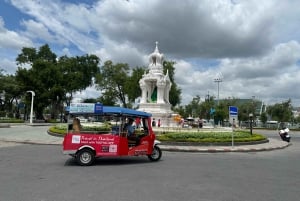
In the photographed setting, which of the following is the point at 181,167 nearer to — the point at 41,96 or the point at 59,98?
the point at 41,96

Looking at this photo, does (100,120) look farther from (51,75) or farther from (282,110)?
(282,110)

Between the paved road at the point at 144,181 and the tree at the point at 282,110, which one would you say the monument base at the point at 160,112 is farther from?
the tree at the point at 282,110

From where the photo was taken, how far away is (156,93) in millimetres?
35438

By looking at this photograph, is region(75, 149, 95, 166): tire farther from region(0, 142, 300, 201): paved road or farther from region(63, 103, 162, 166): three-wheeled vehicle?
region(0, 142, 300, 201): paved road

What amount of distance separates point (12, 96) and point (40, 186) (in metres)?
58.3

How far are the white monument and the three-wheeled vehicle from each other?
2070cm

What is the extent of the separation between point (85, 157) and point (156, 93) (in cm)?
2506

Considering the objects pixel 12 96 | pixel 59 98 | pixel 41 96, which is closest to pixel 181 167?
pixel 41 96

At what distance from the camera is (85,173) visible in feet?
30.1

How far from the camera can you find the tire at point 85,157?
10664 mm

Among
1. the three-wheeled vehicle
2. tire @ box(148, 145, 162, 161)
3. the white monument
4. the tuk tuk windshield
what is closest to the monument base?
the white monument

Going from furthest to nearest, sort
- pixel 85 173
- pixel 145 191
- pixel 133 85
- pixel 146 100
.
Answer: pixel 133 85, pixel 146 100, pixel 85 173, pixel 145 191

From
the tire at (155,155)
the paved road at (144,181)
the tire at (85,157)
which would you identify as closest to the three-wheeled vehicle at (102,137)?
the tire at (85,157)

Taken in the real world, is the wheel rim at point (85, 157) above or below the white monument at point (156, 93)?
below
